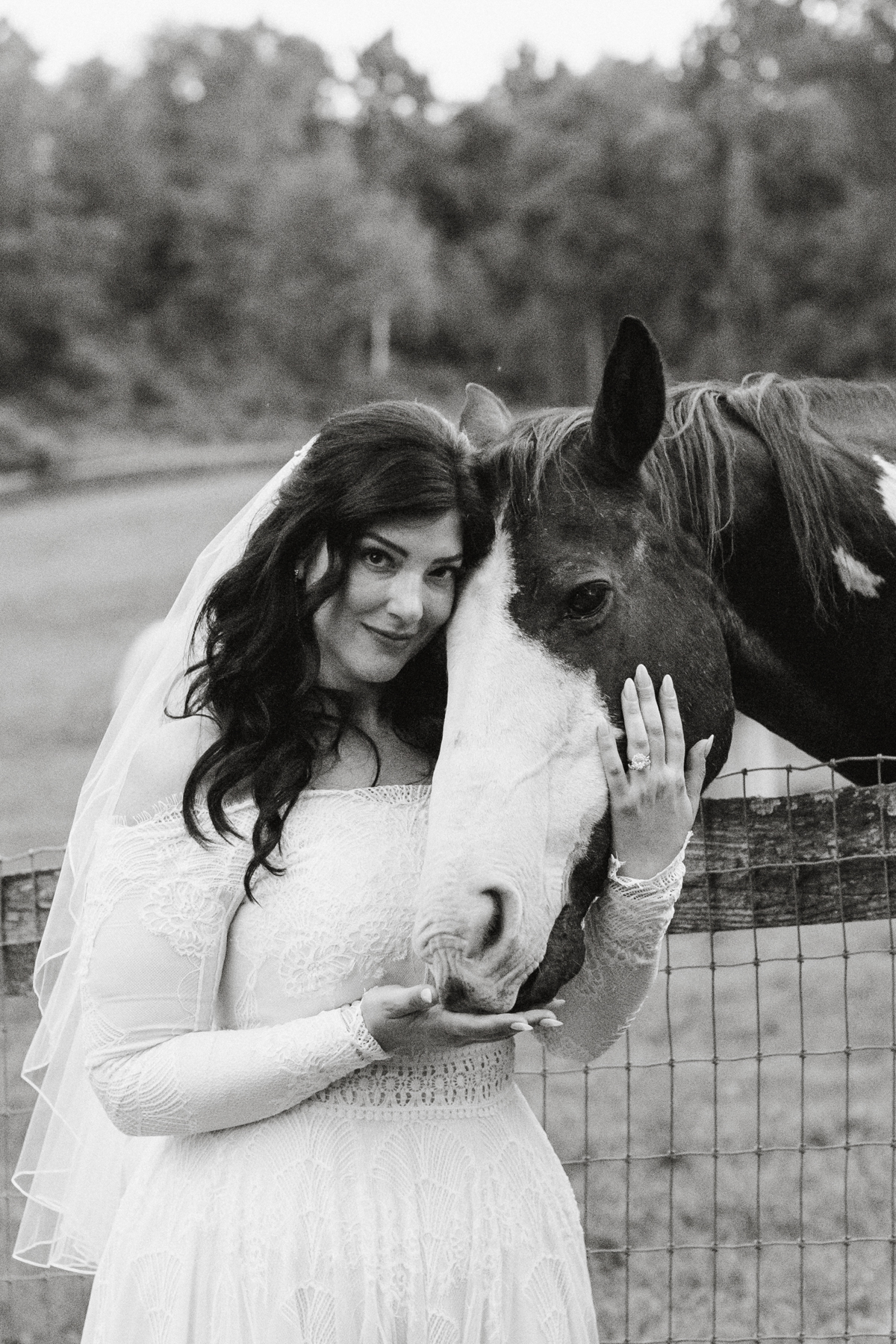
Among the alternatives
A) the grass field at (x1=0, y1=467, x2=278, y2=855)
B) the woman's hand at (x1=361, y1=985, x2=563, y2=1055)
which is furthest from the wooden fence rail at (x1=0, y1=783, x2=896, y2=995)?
the grass field at (x1=0, y1=467, x2=278, y2=855)

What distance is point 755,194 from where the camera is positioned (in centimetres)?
4759

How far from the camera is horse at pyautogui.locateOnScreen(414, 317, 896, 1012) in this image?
2.02 meters

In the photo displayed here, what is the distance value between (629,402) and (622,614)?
34 centimetres

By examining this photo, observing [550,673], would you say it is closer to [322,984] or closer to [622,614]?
[622,614]

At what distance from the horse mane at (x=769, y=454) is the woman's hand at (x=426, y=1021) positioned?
0.86 m

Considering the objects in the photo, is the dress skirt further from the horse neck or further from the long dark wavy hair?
the horse neck

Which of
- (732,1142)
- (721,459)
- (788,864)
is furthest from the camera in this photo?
(732,1142)

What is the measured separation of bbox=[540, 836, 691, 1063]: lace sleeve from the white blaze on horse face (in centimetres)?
13

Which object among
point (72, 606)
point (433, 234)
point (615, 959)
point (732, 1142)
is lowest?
point (433, 234)

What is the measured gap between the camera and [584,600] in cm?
221

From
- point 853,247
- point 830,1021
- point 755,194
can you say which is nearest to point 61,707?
point 830,1021

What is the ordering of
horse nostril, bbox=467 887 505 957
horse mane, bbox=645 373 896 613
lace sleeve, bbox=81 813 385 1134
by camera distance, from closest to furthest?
horse nostril, bbox=467 887 505 957 → lace sleeve, bbox=81 813 385 1134 → horse mane, bbox=645 373 896 613

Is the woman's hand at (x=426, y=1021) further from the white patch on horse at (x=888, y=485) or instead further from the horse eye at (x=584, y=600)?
the white patch on horse at (x=888, y=485)

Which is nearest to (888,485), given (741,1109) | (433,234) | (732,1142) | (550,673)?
(550,673)
